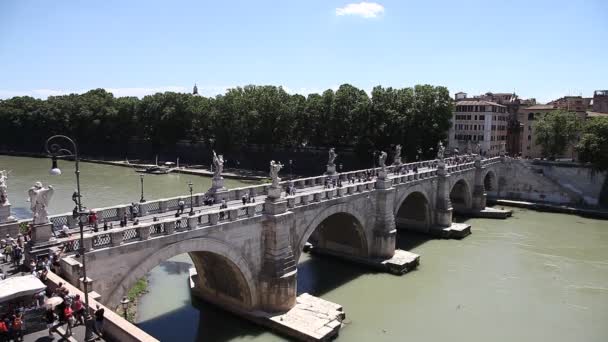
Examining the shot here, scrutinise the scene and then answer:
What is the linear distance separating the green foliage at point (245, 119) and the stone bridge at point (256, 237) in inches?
841

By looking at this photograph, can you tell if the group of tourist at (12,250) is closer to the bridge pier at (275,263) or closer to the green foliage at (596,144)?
the bridge pier at (275,263)

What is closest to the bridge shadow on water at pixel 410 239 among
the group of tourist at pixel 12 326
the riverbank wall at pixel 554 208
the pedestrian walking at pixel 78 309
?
the riverbank wall at pixel 554 208

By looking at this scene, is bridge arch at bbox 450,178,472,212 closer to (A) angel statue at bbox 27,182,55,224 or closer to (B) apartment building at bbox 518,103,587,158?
(B) apartment building at bbox 518,103,587,158

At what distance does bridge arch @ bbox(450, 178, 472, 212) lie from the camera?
46.2m

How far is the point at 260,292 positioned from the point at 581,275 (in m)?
21.2

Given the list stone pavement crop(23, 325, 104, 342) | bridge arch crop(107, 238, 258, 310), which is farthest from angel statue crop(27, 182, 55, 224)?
stone pavement crop(23, 325, 104, 342)

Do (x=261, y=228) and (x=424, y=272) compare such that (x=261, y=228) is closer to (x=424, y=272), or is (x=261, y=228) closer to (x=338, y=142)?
(x=424, y=272)

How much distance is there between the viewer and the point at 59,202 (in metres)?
43.3

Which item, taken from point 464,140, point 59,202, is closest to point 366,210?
point 59,202

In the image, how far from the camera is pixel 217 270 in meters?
22.0

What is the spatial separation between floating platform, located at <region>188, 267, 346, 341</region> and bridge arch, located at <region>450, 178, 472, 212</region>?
28.2 m

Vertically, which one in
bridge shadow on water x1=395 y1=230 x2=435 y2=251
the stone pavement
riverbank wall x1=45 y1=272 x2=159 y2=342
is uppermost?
riverbank wall x1=45 y1=272 x2=159 y2=342

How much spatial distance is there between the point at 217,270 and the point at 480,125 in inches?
2187

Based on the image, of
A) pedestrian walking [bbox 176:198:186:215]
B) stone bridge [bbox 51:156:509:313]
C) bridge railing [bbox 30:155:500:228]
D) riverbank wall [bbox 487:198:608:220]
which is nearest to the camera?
stone bridge [bbox 51:156:509:313]
